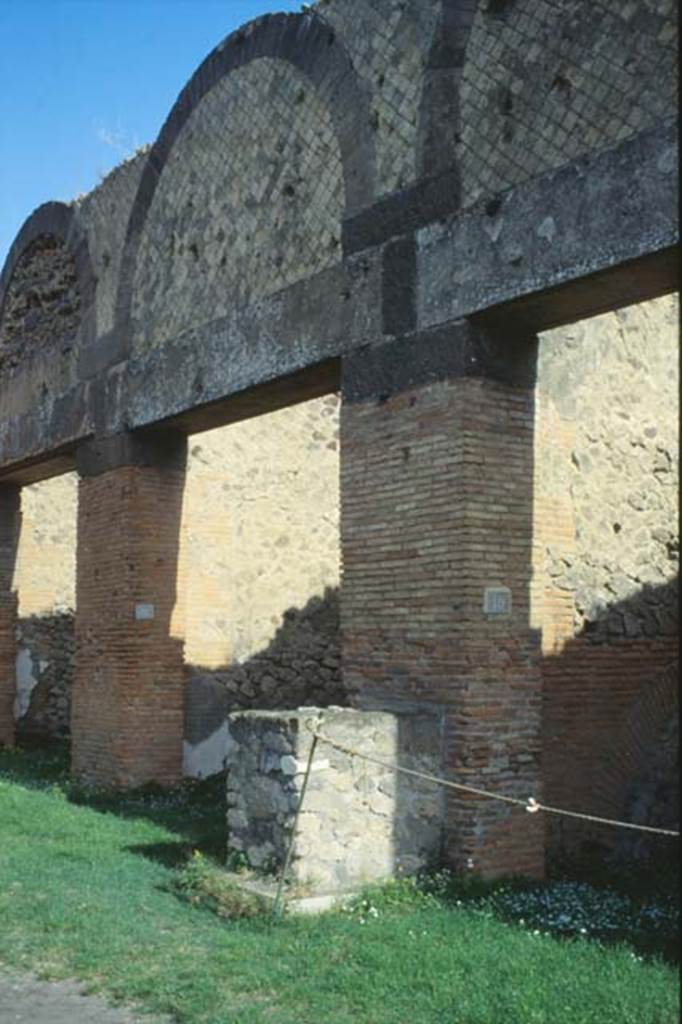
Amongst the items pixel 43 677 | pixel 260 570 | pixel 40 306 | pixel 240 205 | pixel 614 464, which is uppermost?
pixel 40 306

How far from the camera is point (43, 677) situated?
15320 mm

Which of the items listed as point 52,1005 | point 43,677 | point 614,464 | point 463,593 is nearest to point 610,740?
point 463,593

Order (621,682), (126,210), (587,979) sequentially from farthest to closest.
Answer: (126,210)
(621,682)
(587,979)

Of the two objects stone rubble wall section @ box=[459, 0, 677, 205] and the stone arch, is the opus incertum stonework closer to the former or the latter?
stone rubble wall section @ box=[459, 0, 677, 205]

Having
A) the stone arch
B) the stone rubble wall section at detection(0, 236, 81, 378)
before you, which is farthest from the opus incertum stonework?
the stone rubble wall section at detection(0, 236, 81, 378)

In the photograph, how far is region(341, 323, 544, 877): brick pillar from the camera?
696 centimetres

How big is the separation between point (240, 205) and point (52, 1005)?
21.9 ft

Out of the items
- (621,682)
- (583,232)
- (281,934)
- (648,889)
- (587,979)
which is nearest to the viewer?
(587,979)

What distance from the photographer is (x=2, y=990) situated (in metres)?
5.15

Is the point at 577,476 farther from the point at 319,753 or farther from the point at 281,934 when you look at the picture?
the point at 281,934

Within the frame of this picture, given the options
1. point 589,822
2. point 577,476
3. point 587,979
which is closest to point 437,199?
point 577,476

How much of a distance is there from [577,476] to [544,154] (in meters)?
2.32

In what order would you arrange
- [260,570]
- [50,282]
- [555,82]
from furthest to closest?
[50,282] < [260,570] < [555,82]

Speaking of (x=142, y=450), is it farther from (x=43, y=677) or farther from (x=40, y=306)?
(x=43, y=677)
